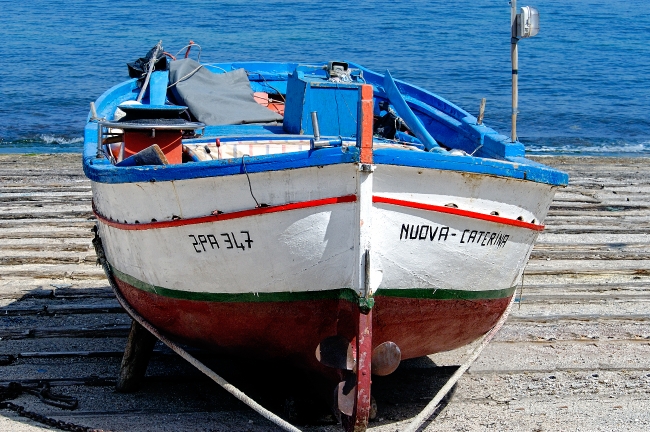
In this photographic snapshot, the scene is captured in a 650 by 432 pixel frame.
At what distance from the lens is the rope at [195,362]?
14.5ft

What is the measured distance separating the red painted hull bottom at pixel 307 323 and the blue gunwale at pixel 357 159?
0.79m

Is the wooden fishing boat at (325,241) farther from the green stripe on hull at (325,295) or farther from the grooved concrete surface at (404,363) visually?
the grooved concrete surface at (404,363)

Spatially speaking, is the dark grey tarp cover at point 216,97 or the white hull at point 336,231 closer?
the white hull at point 336,231

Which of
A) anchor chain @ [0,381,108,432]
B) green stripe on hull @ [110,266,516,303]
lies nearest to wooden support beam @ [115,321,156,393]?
anchor chain @ [0,381,108,432]

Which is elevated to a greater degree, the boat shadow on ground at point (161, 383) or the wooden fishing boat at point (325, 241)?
the wooden fishing boat at point (325, 241)

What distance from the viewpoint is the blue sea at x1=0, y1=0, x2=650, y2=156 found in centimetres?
2089

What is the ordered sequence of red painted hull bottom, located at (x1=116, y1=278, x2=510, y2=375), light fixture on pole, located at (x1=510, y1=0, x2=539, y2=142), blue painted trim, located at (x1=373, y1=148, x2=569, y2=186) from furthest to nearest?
light fixture on pole, located at (x1=510, y1=0, x2=539, y2=142)
red painted hull bottom, located at (x1=116, y1=278, x2=510, y2=375)
blue painted trim, located at (x1=373, y1=148, x2=569, y2=186)

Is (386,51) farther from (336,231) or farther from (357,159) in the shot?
(357,159)

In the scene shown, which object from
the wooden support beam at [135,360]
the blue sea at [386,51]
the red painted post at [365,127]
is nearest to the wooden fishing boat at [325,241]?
the red painted post at [365,127]

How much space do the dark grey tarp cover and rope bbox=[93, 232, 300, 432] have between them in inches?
64.2

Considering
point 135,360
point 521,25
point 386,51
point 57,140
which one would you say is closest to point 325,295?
point 135,360

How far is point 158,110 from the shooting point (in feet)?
17.4

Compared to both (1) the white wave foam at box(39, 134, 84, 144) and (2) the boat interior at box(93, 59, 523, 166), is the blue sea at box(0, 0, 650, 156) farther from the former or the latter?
(2) the boat interior at box(93, 59, 523, 166)

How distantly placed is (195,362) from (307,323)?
754 millimetres
